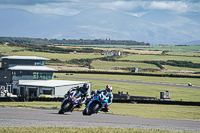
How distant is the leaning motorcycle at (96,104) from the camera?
1552 centimetres

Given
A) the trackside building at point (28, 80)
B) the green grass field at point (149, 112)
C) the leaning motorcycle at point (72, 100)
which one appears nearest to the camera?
the leaning motorcycle at point (72, 100)

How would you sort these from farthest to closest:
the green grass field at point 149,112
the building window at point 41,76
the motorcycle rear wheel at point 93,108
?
the building window at point 41,76, the green grass field at point 149,112, the motorcycle rear wheel at point 93,108

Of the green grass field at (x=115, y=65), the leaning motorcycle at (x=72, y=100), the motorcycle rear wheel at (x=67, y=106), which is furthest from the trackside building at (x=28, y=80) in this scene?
the green grass field at (x=115, y=65)

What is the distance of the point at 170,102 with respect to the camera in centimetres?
5019

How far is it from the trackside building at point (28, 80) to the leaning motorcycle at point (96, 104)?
42.2 meters

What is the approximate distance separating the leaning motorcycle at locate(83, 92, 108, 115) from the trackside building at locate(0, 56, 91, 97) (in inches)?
1663

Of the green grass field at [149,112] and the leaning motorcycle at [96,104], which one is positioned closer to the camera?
the leaning motorcycle at [96,104]

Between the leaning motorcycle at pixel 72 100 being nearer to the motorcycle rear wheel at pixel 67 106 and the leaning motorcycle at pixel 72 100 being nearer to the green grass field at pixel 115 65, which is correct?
the motorcycle rear wheel at pixel 67 106

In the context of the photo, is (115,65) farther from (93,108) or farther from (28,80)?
(93,108)

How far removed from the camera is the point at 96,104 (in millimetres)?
15602

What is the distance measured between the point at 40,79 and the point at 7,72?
6445mm

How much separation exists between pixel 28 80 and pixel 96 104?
4841cm

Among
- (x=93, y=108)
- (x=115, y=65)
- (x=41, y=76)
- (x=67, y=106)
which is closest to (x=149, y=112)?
(x=67, y=106)

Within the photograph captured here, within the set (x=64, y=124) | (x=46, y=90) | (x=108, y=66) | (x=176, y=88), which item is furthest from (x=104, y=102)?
(x=108, y=66)
